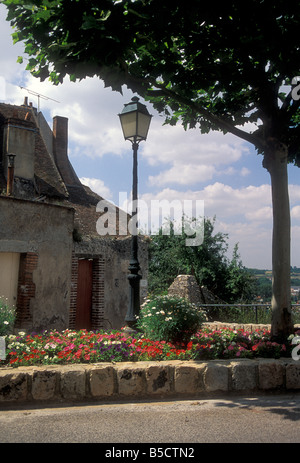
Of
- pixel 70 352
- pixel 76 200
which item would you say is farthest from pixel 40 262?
pixel 76 200

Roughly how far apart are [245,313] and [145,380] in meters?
8.68

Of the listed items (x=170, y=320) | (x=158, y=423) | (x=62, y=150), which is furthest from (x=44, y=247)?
(x=62, y=150)

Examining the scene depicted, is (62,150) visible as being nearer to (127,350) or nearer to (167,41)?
(167,41)

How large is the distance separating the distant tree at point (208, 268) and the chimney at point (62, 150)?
6.28 m

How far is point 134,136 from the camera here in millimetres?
7438

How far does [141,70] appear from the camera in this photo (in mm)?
6816

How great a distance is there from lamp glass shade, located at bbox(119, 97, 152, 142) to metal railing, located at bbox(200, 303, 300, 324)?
5859mm

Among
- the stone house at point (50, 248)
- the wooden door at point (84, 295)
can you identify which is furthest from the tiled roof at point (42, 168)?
the wooden door at point (84, 295)

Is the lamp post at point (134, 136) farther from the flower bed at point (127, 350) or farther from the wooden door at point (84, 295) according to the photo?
the wooden door at point (84, 295)

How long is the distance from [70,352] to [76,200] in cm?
1331

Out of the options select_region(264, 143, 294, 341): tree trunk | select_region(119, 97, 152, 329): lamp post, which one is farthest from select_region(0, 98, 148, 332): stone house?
select_region(264, 143, 294, 341): tree trunk

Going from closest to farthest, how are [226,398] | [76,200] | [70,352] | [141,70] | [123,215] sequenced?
[226,398] → [70,352] → [141,70] → [76,200] → [123,215]

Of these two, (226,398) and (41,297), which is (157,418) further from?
(41,297)

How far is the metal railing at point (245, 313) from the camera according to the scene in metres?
11.4
